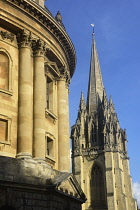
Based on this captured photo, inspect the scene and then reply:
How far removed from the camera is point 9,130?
23109 millimetres

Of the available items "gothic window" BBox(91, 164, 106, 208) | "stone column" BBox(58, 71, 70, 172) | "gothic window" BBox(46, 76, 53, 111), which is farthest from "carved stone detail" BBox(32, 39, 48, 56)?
"gothic window" BBox(91, 164, 106, 208)

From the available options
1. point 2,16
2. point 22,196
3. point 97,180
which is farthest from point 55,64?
point 97,180

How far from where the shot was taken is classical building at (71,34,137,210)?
10431 centimetres

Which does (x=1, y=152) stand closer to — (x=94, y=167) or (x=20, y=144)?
(x=20, y=144)

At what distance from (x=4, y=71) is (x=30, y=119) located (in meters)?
3.51

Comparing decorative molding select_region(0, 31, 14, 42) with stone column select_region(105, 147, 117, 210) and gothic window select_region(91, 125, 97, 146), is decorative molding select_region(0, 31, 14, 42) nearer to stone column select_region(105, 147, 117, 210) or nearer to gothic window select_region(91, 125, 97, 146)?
stone column select_region(105, 147, 117, 210)

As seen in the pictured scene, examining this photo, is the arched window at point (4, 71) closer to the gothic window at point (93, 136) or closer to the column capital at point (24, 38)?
the column capital at point (24, 38)

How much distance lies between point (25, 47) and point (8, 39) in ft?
3.89

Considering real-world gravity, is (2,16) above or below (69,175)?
above

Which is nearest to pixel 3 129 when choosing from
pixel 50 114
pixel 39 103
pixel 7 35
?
pixel 39 103

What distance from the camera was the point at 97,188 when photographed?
10756 cm

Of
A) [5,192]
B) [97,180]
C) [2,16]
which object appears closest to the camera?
[5,192]

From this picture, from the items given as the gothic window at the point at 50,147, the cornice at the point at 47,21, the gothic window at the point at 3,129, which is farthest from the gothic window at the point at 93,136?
the gothic window at the point at 3,129

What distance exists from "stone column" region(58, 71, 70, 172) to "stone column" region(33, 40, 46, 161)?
3.98m
